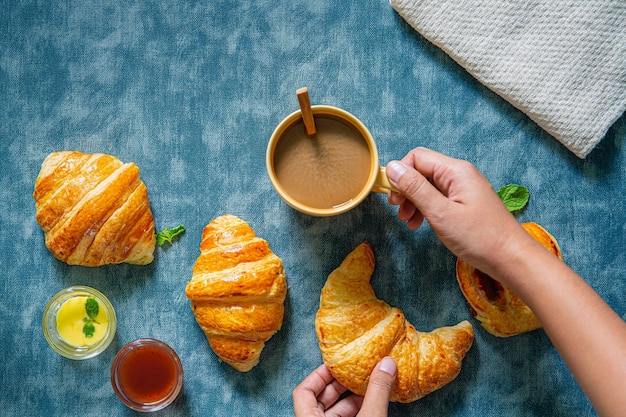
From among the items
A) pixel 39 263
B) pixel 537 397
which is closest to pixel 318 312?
pixel 537 397

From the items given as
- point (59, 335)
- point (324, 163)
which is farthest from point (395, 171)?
point (59, 335)

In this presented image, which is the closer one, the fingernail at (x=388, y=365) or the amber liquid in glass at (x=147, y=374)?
the fingernail at (x=388, y=365)

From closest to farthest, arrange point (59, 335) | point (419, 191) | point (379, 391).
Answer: point (419, 191)
point (379, 391)
point (59, 335)

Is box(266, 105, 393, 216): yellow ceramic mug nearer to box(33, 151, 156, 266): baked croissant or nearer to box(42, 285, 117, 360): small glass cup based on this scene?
box(33, 151, 156, 266): baked croissant

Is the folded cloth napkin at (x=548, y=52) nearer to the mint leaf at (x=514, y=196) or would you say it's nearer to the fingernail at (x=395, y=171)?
the mint leaf at (x=514, y=196)

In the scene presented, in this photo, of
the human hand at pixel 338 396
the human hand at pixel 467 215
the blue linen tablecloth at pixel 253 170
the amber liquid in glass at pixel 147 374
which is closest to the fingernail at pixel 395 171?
the human hand at pixel 467 215

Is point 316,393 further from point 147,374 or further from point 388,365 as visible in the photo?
point 147,374

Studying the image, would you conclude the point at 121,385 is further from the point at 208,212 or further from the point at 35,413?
the point at 208,212

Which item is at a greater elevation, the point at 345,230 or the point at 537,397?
the point at 345,230
